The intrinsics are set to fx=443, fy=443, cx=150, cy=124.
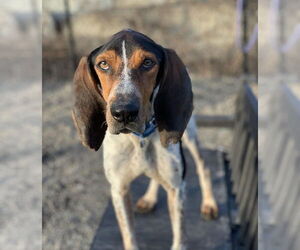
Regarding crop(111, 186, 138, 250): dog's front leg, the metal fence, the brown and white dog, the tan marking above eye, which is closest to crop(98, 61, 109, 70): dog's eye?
the brown and white dog

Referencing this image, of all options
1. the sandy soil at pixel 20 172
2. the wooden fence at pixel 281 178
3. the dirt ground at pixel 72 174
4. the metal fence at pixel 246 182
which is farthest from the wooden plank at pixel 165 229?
the sandy soil at pixel 20 172

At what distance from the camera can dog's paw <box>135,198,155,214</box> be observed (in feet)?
11.5

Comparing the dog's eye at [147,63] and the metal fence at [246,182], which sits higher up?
the dog's eye at [147,63]

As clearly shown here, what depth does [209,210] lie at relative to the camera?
11.1ft

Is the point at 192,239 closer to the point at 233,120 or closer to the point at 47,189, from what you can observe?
the point at 233,120

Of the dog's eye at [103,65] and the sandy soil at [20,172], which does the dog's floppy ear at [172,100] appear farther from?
the sandy soil at [20,172]

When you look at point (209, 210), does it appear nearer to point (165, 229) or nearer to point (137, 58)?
point (165, 229)

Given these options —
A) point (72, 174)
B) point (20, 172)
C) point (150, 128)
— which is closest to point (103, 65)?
point (150, 128)

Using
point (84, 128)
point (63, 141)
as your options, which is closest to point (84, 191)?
point (63, 141)

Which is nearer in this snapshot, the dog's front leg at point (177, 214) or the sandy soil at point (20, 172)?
the dog's front leg at point (177, 214)

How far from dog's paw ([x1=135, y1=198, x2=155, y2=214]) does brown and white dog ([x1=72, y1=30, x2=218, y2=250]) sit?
0.82 metres

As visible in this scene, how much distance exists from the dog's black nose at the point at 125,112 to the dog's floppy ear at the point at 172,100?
0.97ft

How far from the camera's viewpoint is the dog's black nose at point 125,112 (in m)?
1.69

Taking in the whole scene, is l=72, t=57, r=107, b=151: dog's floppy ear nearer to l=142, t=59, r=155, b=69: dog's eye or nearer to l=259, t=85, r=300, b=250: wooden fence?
l=142, t=59, r=155, b=69: dog's eye
